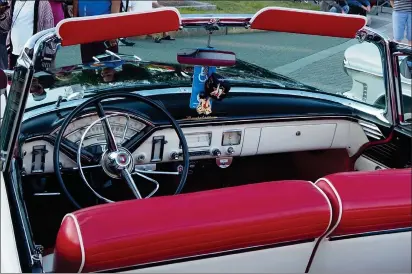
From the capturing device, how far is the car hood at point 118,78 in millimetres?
2820

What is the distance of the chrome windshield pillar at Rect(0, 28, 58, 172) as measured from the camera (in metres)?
2.08

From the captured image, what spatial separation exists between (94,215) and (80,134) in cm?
96

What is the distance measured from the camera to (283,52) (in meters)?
7.46

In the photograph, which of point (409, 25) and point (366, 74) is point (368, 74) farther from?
point (409, 25)

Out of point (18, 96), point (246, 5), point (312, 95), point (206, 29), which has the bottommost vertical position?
point (246, 5)

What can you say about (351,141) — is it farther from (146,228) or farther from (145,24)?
(146,228)

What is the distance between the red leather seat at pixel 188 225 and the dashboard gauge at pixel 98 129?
876mm

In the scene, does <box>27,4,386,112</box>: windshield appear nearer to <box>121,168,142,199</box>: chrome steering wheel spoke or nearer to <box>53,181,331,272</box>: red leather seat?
<box>121,168,142,199</box>: chrome steering wheel spoke

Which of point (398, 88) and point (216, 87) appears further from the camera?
point (398, 88)

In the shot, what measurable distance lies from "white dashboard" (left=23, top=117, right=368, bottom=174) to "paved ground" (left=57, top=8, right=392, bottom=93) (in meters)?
0.38

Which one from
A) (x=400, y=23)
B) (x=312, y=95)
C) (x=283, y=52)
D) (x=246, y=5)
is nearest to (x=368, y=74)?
(x=312, y=95)

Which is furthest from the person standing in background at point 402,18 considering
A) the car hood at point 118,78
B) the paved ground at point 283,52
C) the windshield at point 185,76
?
the car hood at point 118,78

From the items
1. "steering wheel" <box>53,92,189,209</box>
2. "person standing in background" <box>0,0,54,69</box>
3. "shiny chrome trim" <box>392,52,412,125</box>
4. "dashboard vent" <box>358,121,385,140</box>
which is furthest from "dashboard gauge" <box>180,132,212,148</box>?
"person standing in background" <box>0,0,54,69</box>

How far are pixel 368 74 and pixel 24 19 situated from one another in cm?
297
